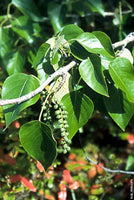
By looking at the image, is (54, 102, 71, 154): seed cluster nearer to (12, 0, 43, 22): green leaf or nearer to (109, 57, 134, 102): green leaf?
(109, 57, 134, 102): green leaf

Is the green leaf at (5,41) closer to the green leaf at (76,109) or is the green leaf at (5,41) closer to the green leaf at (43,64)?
the green leaf at (43,64)

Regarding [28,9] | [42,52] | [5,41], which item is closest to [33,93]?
[42,52]

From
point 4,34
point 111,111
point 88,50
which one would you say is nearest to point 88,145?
point 4,34

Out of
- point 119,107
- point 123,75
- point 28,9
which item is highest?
point 28,9

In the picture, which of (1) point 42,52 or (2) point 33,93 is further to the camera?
(1) point 42,52

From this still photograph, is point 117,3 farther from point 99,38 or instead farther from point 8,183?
point 8,183

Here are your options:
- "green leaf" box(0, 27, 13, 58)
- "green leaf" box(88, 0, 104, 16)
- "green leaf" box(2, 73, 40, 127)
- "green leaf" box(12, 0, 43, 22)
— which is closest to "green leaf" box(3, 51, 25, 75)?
"green leaf" box(0, 27, 13, 58)

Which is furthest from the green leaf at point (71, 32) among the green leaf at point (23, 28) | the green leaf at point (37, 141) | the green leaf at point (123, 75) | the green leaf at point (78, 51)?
the green leaf at point (23, 28)

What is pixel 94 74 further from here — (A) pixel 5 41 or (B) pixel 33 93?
(A) pixel 5 41
